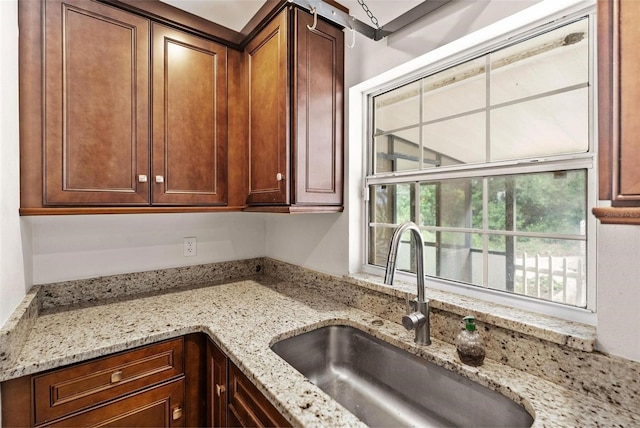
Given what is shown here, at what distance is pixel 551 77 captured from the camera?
101cm

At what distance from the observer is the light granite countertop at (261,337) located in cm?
76

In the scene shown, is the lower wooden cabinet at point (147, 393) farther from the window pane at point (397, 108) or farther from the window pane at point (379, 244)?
the window pane at point (397, 108)

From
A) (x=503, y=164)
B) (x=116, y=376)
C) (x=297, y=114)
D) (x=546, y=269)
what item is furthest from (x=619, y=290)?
(x=116, y=376)

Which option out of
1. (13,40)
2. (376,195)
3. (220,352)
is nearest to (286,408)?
(220,352)

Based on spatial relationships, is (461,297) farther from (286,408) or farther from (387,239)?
(286,408)

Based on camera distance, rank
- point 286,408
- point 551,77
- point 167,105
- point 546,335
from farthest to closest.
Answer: point 167,105 → point 551,77 → point 546,335 → point 286,408

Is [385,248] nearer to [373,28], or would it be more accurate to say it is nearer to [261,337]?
[261,337]

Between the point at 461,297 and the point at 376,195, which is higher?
the point at 376,195

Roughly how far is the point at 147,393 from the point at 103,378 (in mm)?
180

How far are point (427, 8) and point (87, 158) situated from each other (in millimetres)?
1517

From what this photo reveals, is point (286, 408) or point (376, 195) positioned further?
point (376, 195)

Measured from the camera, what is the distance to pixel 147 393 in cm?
121

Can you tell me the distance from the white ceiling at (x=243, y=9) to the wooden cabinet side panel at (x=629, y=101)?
918 millimetres

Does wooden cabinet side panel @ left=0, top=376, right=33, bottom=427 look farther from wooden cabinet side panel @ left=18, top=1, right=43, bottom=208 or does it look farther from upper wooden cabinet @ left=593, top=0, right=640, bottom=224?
upper wooden cabinet @ left=593, top=0, right=640, bottom=224
